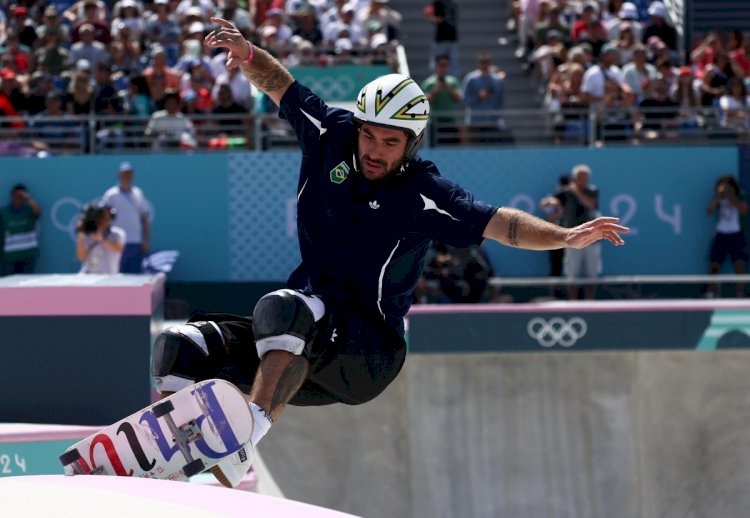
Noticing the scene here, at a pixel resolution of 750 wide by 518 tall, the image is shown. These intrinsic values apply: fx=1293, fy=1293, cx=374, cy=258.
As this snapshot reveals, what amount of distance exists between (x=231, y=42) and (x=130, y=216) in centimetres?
963

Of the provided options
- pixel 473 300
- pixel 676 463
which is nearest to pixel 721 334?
pixel 676 463

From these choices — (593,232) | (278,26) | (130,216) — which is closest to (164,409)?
(593,232)

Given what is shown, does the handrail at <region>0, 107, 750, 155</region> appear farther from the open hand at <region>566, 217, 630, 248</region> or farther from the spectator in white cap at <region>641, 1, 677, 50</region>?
the open hand at <region>566, 217, 630, 248</region>

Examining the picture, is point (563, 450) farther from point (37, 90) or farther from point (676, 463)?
point (37, 90)

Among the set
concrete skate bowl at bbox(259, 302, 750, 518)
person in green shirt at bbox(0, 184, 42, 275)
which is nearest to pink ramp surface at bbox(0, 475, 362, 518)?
concrete skate bowl at bbox(259, 302, 750, 518)

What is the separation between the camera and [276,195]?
16.9 meters

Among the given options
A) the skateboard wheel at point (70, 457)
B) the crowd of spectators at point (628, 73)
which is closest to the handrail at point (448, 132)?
the crowd of spectators at point (628, 73)

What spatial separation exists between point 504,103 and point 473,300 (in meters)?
5.00

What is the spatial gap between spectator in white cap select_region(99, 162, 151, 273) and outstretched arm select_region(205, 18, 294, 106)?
931 centimetres

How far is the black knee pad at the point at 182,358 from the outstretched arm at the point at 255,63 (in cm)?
125

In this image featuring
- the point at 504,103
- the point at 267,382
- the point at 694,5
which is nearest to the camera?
the point at 267,382

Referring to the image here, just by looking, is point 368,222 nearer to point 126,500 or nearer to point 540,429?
point 126,500

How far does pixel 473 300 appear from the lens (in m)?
14.1

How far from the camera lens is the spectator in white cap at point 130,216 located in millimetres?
15406
